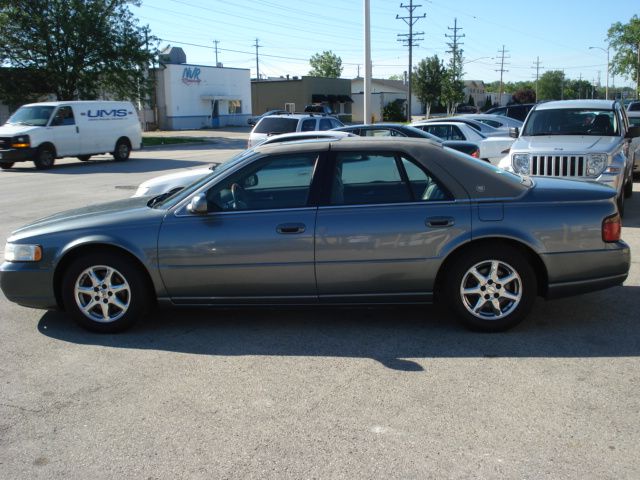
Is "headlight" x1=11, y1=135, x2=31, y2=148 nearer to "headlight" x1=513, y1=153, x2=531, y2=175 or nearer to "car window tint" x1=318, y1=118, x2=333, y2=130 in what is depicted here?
"car window tint" x1=318, y1=118, x2=333, y2=130

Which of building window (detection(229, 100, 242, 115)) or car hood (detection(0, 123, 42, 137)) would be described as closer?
car hood (detection(0, 123, 42, 137))

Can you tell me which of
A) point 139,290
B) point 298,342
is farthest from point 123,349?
point 298,342

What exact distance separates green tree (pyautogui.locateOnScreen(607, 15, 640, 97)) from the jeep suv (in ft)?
272

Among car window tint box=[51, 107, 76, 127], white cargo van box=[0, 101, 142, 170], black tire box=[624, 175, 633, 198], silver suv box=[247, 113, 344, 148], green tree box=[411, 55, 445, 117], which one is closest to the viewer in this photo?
black tire box=[624, 175, 633, 198]

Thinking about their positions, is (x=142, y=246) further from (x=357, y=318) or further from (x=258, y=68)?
(x=258, y=68)

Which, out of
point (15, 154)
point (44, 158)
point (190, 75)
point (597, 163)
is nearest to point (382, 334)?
point (597, 163)

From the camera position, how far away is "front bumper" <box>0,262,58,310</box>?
5355mm

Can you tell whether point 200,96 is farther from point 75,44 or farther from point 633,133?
point 633,133

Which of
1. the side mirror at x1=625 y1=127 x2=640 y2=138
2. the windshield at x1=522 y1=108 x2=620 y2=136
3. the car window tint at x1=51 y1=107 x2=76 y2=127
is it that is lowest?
the side mirror at x1=625 y1=127 x2=640 y2=138

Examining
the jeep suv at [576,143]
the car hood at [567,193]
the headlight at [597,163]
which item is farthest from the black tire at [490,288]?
the headlight at [597,163]

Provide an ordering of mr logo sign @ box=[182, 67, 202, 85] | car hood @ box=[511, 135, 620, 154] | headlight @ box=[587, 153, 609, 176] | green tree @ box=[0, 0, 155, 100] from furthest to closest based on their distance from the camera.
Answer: mr logo sign @ box=[182, 67, 202, 85] < green tree @ box=[0, 0, 155, 100] < car hood @ box=[511, 135, 620, 154] < headlight @ box=[587, 153, 609, 176]

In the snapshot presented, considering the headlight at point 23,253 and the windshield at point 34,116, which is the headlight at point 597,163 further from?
the windshield at point 34,116

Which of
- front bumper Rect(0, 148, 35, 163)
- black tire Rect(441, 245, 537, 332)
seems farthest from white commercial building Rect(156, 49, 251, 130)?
black tire Rect(441, 245, 537, 332)

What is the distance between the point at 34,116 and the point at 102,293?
18916mm
